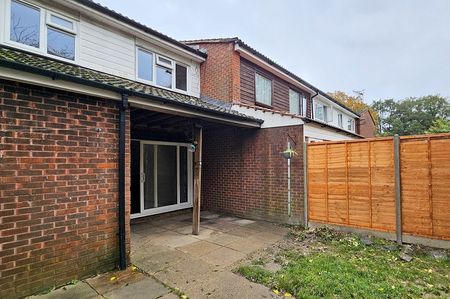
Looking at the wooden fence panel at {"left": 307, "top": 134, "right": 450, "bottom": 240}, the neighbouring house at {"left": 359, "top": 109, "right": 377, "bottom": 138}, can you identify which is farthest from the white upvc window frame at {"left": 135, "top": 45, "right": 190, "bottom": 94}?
the neighbouring house at {"left": 359, "top": 109, "right": 377, "bottom": 138}

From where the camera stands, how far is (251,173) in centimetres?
827

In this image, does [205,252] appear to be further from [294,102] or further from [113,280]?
[294,102]

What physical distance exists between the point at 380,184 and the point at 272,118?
3446 mm

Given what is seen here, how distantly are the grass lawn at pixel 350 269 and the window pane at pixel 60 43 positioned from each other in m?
6.51

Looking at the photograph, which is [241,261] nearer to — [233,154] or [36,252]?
[36,252]

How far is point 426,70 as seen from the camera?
33.5m

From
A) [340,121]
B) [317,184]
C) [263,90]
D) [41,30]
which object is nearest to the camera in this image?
[41,30]

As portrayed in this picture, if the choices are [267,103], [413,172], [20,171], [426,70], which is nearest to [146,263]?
[20,171]

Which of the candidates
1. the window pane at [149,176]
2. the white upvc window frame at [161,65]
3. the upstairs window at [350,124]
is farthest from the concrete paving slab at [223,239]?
the upstairs window at [350,124]

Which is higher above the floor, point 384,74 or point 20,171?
point 384,74

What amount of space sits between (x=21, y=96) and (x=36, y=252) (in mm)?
2153

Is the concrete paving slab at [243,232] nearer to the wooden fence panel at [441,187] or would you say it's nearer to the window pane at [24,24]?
the wooden fence panel at [441,187]

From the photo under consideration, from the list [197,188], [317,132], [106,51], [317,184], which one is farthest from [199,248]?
[106,51]

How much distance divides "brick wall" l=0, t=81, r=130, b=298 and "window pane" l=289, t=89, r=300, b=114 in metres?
10.4
